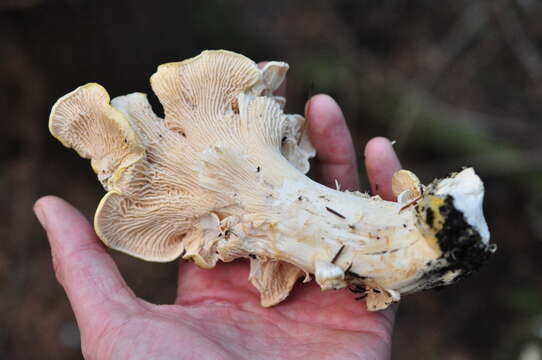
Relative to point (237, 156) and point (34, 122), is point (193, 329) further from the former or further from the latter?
point (34, 122)

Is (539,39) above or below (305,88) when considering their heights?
above

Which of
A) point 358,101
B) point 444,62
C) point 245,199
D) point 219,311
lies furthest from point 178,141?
point 444,62

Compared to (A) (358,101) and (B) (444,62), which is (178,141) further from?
(B) (444,62)

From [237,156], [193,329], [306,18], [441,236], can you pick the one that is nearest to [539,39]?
[306,18]

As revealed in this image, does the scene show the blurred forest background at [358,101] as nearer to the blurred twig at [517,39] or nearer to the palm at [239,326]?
the blurred twig at [517,39]

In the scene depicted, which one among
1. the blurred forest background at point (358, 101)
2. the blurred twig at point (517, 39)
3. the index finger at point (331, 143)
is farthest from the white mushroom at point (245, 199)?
the blurred twig at point (517, 39)

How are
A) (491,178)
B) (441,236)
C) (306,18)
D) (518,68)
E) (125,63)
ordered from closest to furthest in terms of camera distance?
1. (441,236)
2. (125,63)
3. (491,178)
4. (518,68)
5. (306,18)
